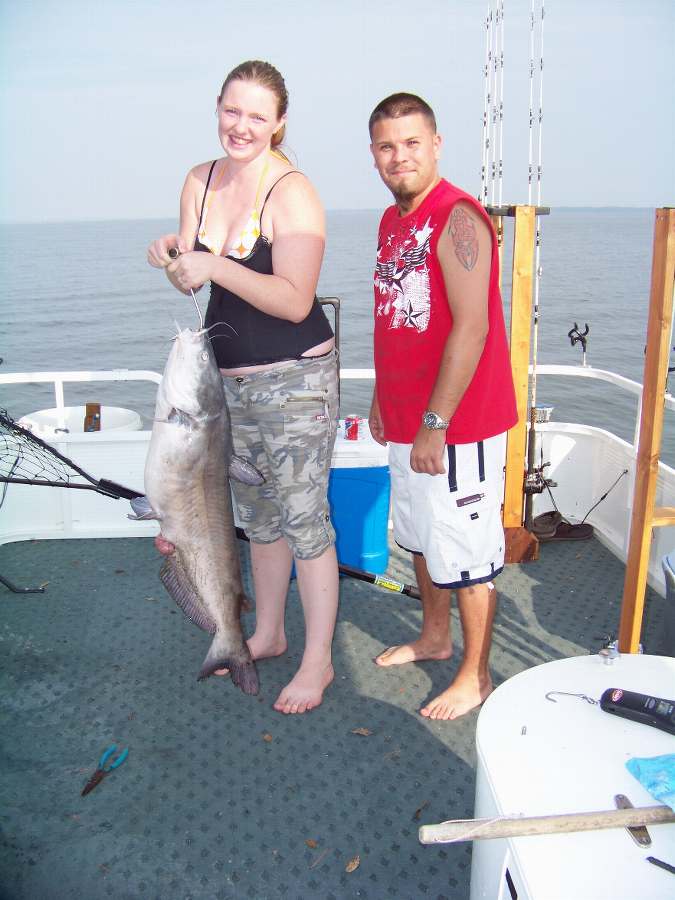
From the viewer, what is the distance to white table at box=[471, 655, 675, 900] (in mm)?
1451

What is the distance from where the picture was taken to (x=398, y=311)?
2.88m

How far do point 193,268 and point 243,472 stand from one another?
0.78 metres


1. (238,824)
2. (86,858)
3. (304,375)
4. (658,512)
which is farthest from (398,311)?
(86,858)

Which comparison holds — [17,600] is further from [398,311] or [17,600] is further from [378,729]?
[398,311]

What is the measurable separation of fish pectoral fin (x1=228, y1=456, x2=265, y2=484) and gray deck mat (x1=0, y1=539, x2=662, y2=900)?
1.09 metres

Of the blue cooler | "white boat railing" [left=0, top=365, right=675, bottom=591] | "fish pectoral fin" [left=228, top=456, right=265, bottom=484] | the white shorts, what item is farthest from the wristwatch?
"white boat railing" [left=0, top=365, right=675, bottom=591]

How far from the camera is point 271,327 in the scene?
2814 mm

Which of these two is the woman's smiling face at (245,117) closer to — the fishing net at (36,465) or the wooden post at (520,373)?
the fishing net at (36,465)

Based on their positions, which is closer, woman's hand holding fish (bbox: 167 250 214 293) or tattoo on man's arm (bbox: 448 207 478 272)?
woman's hand holding fish (bbox: 167 250 214 293)

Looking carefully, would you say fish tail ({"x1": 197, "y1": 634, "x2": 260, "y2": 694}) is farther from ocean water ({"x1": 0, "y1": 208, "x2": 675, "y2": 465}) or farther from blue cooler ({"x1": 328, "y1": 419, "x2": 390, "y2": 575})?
ocean water ({"x1": 0, "y1": 208, "x2": 675, "y2": 465})

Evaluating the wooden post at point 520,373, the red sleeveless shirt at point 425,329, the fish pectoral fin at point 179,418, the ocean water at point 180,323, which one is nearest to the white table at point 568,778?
the red sleeveless shirt at point 425,329

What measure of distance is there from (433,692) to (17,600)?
93.1 inches

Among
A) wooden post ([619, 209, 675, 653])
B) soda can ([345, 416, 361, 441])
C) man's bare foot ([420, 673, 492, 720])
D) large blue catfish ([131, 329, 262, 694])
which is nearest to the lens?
large blue catfish ([131, 329, 262, 694])

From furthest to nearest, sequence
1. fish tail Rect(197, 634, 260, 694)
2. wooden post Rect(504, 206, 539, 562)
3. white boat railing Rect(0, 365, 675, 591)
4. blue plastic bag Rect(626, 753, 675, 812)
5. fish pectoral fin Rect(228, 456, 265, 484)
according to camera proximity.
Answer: white boat railing Rect(0, 365, 675, 591)
wooden post Rect(504, 206, 539, 562)
fish tail Rect(197, 634, 260, 694)
fish pectoral fin Rect(228, 456, 265, 484)
blue plastic bag Rect(626, 753, 675, 812)
